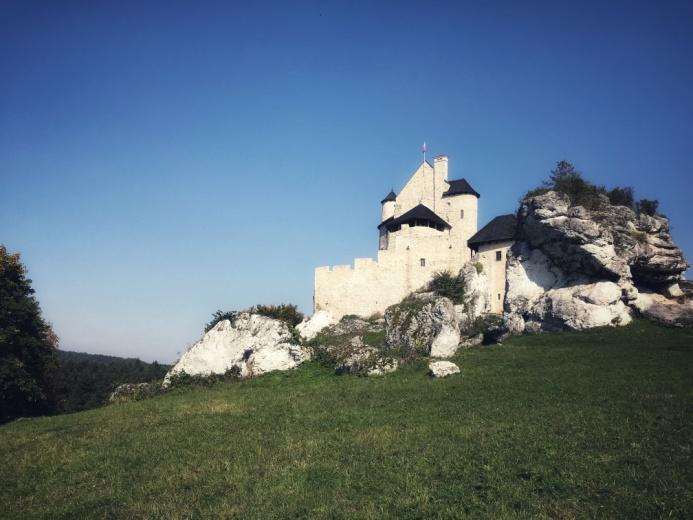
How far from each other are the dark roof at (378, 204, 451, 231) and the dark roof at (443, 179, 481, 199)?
9.48 feet

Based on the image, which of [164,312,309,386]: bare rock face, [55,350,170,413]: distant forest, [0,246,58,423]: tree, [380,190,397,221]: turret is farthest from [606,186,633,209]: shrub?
[55,350,170,413]: distant forest

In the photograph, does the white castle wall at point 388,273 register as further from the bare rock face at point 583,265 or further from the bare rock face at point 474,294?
the bare rock face at point 583,265

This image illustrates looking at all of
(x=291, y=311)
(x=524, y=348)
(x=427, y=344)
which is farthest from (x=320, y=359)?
(x=524, y=348)

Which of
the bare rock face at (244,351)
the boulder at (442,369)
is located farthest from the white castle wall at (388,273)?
the boulder at (442,369)

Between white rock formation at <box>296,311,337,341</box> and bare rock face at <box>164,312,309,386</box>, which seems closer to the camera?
bare rock face at <box>164,312,309,386</box>

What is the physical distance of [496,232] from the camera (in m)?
45.2

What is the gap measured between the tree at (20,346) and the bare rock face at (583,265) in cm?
3328

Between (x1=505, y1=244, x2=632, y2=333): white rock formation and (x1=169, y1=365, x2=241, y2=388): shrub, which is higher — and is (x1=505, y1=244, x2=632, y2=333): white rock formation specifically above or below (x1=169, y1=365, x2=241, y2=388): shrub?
above

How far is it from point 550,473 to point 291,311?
1015 inches

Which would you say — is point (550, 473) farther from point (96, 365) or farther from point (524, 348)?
point (96, 365)

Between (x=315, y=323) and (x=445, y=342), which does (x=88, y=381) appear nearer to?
(x=315, y=323)

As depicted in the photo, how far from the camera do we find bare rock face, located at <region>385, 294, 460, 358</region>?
30536 millimetres

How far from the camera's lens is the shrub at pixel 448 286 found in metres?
41.5

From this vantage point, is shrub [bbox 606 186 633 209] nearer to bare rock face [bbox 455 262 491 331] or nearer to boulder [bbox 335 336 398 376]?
bare rock face [bbox 455 262 491 331]
